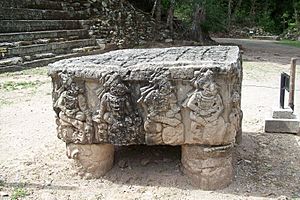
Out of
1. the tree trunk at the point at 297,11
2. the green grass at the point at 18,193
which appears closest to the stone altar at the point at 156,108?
the green grass at the point at 18,193

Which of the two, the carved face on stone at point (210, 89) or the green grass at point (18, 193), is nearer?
the carved face on stone at point (210, 89)

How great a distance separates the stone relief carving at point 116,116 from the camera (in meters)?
3.40

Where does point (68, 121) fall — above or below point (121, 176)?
above

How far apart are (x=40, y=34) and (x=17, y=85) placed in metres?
4.03

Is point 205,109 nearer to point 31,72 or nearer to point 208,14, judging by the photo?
point 31,72

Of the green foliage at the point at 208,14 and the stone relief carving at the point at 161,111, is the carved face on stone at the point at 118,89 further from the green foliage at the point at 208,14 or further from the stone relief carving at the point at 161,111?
the green foliage at the point at 208,14

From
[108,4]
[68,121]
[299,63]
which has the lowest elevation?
[299,63]

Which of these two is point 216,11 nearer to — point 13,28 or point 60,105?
point 13,28

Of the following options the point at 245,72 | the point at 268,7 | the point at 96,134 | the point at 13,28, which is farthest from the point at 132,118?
the point at 268,7

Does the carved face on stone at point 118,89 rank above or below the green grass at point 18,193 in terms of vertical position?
above

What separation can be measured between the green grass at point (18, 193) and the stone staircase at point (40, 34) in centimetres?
681

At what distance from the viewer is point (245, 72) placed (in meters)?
10.8

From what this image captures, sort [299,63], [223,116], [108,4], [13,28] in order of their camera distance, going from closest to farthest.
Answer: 1. [223,116]
2. [13,28]
3. [299,63]
4. [108,4]

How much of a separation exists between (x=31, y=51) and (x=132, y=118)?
847 centimetres
